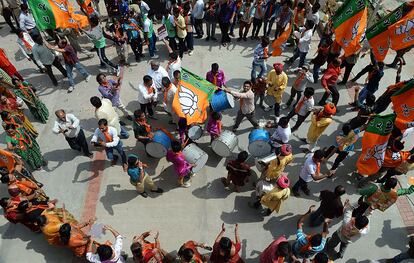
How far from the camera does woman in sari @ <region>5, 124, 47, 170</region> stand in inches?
315

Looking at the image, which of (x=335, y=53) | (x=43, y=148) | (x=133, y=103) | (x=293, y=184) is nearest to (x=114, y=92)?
(x=133, y=103)

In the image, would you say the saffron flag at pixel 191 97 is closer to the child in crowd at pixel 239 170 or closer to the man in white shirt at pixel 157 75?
the child in crowd at pixel 239 170

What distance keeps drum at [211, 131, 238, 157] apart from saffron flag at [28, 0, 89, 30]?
602 cm

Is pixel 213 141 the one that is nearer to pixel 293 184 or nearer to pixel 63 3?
pixel 293 184

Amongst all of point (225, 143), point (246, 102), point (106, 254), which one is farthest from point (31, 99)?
point (246, 102)

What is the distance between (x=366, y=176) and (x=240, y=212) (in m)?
3.40

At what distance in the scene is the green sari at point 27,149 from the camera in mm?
8031

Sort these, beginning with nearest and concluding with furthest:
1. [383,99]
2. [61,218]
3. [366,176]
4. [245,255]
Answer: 1. [61,218]
2. [245,255]
3. [366,176]
4. [383,99]

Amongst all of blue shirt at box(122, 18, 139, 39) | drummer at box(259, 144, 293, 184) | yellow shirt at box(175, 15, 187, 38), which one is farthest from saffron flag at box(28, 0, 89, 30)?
drummer at box(259, 144, 293, 184)

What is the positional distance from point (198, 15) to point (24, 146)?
24.6 feet

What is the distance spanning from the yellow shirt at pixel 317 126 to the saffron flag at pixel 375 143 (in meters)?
0.98

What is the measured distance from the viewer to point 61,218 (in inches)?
276

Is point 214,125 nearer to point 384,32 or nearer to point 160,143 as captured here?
point 160,143

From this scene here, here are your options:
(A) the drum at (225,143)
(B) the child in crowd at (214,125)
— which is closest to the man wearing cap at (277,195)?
(A) the drum at (225,143)
